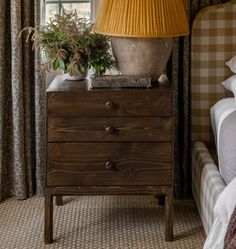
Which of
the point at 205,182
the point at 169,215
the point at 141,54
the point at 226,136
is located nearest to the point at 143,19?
the point at 141,54

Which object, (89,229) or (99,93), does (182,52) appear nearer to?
(99,93)

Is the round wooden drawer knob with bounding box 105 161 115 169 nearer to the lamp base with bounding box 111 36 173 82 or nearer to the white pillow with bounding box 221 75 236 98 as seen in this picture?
the lamp base with bounding box 111 36 173 82

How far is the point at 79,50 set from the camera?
2.57 meters

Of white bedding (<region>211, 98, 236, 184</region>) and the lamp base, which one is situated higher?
the lamp base

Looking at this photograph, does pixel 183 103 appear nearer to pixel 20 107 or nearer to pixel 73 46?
pixel 73 46

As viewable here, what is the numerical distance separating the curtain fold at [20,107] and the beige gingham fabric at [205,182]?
0.83 meters

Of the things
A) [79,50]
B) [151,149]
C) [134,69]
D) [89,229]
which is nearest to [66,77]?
[79,50]

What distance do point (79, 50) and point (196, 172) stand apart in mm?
846

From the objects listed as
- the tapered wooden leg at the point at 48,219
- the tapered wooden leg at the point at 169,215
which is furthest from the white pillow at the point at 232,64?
the tapered wooden leg at the point at 48,219

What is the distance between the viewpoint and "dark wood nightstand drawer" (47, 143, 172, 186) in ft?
8.15

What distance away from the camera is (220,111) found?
2697mm

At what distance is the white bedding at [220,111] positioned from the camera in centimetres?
258

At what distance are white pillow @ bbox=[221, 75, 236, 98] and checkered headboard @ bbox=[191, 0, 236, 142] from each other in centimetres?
7

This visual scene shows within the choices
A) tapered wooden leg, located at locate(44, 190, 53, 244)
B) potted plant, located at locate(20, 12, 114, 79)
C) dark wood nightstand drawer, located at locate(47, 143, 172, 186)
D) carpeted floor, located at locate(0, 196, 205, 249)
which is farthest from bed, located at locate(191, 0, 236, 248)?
tapered wooden leg, located at locate(44, 190, 53, 244)
